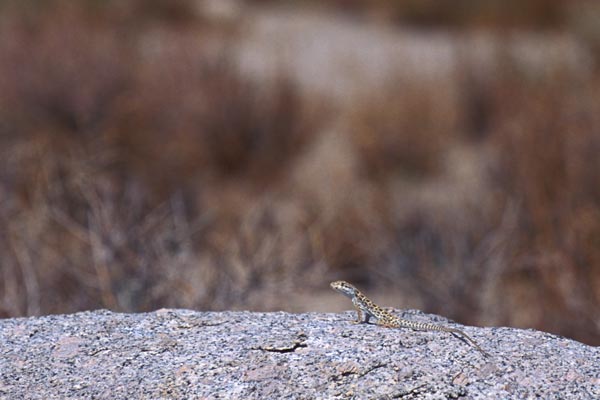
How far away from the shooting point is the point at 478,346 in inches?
135

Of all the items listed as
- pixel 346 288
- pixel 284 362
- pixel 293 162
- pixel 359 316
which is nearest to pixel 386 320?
pixel 359 316

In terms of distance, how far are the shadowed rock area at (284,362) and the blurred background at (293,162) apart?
3.56m

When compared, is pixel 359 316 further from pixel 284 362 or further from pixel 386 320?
pixel 284 362

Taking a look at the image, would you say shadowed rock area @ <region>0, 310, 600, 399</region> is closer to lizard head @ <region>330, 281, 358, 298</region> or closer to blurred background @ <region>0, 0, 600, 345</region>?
lizard head @ <region>330, 281, 358, 298</region>

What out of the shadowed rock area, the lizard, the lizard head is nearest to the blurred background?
the lizard head

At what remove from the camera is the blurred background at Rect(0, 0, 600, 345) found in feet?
27.6

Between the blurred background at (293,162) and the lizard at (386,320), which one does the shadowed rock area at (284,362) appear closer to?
the lizard at (386,320)

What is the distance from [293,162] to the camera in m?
15.7

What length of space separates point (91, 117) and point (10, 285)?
6895 millimetres

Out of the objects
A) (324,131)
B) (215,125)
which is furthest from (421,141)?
(215,125)

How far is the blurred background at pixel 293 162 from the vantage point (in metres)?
8.42

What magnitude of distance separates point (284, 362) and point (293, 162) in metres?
12.4

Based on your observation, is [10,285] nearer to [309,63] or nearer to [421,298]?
[421,298]

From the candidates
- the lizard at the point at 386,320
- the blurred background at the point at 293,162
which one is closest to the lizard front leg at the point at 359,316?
the lizard at the point at 386,320
